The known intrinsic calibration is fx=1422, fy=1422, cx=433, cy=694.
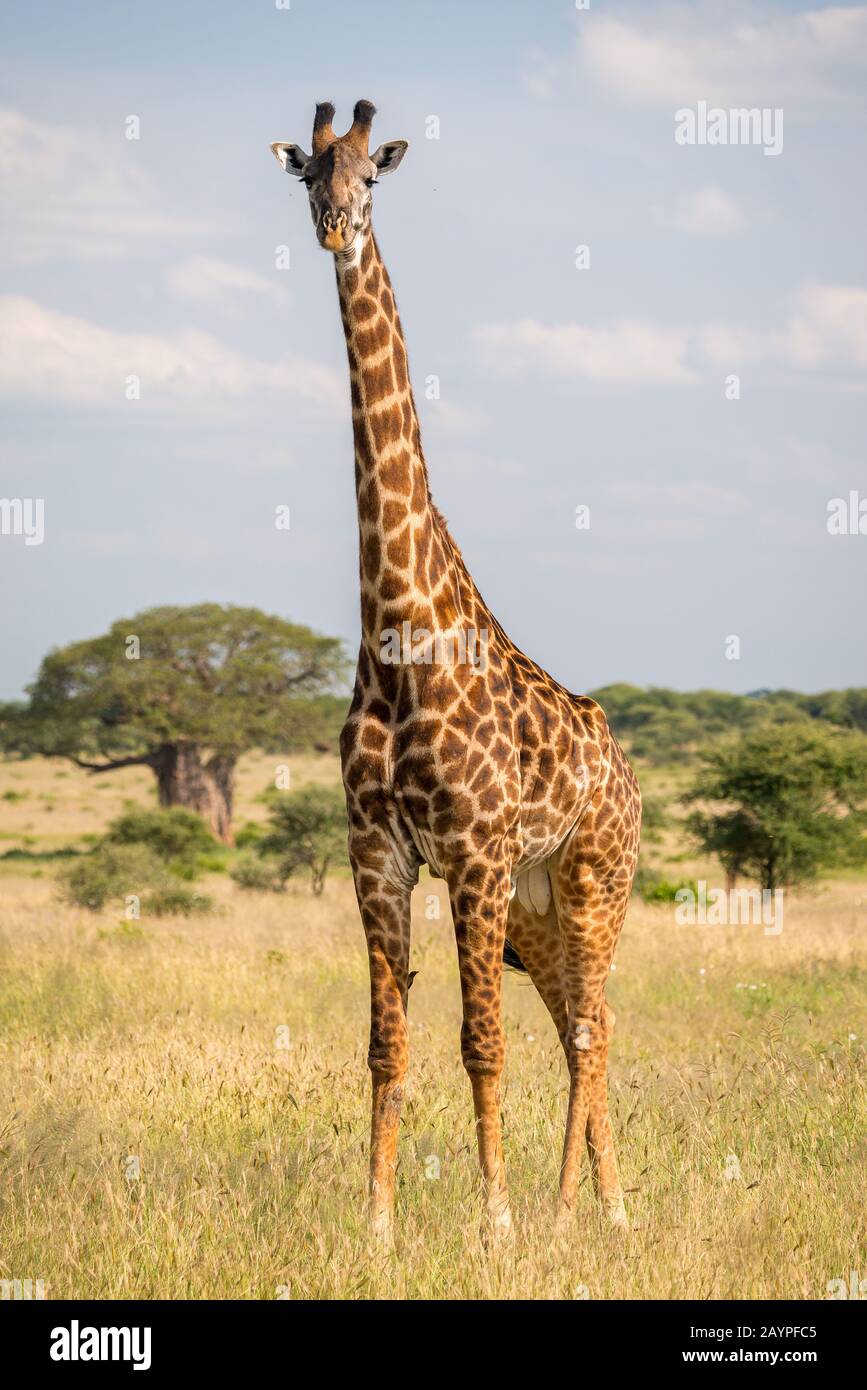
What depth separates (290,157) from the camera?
604cm

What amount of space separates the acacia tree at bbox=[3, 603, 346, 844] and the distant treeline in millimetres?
18371

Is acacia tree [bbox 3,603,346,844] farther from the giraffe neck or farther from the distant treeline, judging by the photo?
the giraffe neck

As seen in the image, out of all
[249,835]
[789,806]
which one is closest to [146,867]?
[789,806]

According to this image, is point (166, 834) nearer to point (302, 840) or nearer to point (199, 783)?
point (302, 840)

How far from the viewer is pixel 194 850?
3159cm

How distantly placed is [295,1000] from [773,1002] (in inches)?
158

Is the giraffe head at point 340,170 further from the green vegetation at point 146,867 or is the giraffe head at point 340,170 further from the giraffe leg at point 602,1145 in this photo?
the green vegetation at point 146,867

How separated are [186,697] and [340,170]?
38.6m

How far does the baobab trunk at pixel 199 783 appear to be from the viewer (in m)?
43.3

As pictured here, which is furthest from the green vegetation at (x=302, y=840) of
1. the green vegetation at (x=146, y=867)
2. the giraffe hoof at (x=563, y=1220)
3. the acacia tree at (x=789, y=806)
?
the giraffe hoof at (x=563, y=1220)

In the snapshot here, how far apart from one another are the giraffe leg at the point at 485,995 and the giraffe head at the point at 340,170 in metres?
2.70

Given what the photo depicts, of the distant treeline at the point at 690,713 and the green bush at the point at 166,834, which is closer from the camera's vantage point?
the green bush at the point at 166,834
